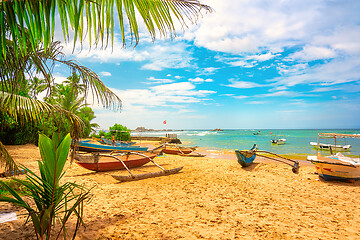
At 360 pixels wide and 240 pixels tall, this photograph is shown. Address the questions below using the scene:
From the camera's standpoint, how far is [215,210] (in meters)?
5.22

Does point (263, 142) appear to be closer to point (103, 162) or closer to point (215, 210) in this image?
point (103, 162)

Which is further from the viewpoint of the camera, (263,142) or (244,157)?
(263,142)

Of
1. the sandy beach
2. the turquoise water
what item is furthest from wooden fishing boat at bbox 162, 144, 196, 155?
the turquoise water

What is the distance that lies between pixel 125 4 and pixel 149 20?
0.31 m

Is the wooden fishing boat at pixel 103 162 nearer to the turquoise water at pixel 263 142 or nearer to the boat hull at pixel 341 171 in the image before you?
the boat hull at pixel 341 171

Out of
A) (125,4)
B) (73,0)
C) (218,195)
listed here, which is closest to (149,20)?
(125,4)

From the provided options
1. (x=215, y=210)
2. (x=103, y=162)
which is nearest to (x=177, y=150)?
(x=103, y=162)

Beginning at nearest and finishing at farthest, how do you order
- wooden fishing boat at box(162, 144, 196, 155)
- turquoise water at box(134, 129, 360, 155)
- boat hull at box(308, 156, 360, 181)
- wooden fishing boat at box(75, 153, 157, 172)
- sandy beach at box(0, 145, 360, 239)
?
sandy beach at box(0, 145, 360, 239) → boat hull at box(308, 156, 360, 181) → wooden fishing boat at box(75, 153, 157, 172) → wooden fishing boat at box(162, 144, 196, 155) → turquoise water at box(134, 129, 360, 155)

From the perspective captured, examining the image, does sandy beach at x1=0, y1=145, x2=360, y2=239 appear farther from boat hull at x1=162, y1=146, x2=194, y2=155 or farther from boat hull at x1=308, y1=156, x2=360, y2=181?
boat hull at x1=162, y1=146, x2=194, y2=155

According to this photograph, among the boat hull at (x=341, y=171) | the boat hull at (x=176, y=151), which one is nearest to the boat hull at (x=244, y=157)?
the boat hull at (x=341, y=171)

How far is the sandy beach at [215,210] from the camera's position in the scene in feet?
13.1

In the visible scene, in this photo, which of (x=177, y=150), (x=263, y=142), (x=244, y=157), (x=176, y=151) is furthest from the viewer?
(x=263, y=142)

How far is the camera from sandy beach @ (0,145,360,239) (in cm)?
400

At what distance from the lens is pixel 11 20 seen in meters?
1.98
